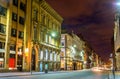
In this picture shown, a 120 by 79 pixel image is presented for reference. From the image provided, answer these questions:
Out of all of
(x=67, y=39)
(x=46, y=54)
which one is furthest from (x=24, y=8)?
(x=67, y=39)

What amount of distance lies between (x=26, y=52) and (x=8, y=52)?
8988mm

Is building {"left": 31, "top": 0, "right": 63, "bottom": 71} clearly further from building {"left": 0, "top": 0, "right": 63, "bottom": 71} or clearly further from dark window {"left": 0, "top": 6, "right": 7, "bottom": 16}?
dark window {"left": 0, "top": 6, "right": 7, "bottom": 16}

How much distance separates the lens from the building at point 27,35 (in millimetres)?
57781

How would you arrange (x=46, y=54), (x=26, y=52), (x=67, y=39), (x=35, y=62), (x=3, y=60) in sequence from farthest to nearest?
1. (x=67, y=39)
2. (x=46, y=54)
3. (x=35, y=62)
4. (x=26, y=52)
5. (x=3, y=60)

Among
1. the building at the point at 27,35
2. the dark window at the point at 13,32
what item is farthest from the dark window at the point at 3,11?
the dark window at the point at 13,32

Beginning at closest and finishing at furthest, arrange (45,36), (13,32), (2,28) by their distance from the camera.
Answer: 1. (2,28)
2. (13,32)
3. (45,36)

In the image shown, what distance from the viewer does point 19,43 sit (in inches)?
2544

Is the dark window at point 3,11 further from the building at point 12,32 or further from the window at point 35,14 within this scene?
the window at point 35,14

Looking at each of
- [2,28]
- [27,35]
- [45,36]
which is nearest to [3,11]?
[2,28]

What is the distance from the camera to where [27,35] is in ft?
225

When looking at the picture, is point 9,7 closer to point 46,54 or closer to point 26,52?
point 26,52

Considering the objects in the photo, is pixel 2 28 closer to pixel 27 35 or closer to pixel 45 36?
pixel 27 35

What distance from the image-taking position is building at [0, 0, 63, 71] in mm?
57781

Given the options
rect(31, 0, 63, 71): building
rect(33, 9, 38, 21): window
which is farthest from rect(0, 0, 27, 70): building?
rect(31, 0, 63, 71): building
